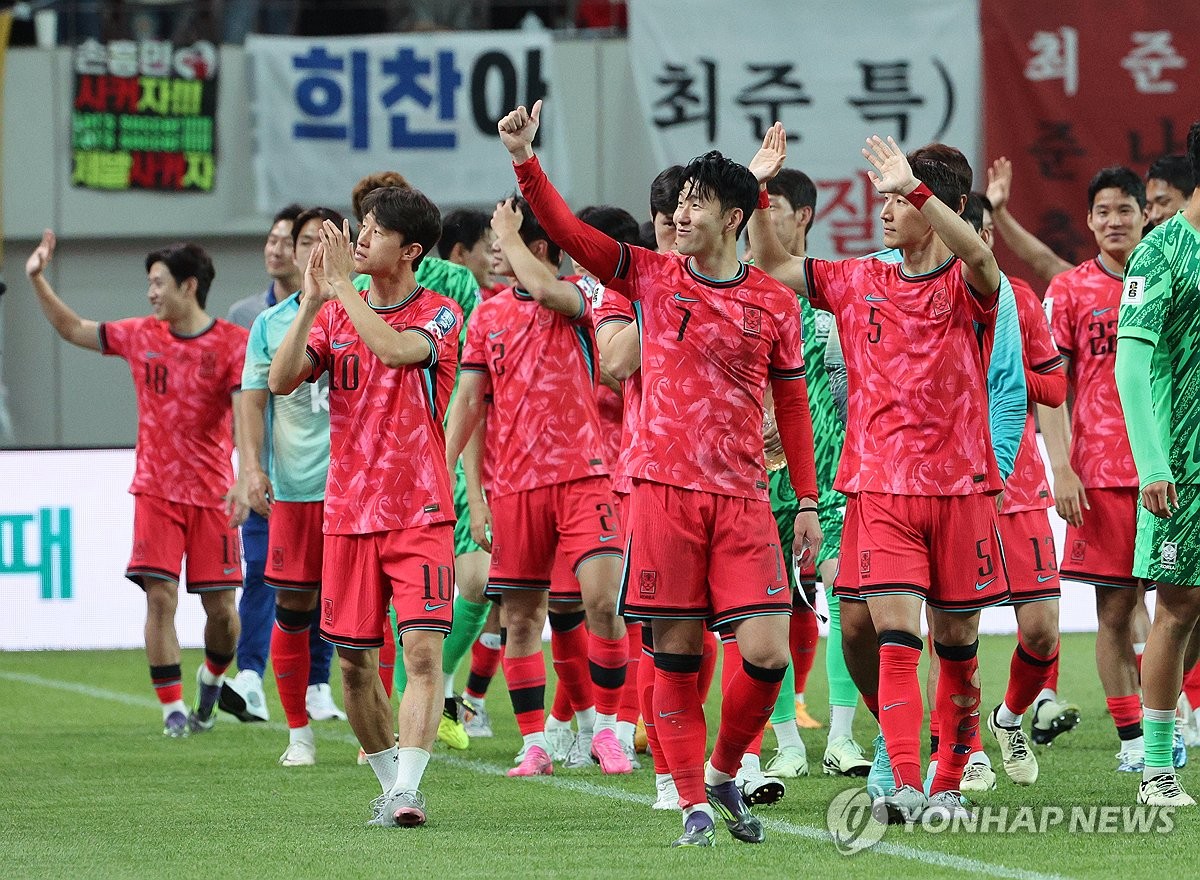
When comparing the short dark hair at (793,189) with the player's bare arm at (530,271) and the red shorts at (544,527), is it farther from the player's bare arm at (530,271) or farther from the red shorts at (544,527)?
the red shorts at (544,527)

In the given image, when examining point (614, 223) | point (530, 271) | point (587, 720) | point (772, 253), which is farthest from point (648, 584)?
point (614, 223)

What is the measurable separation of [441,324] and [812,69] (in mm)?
10923

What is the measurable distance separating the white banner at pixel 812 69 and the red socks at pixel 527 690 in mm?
9667

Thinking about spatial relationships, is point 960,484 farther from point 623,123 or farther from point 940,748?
point 623,123

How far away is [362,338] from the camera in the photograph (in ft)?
20.5

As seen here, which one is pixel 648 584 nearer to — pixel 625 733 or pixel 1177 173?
pixel 625 733

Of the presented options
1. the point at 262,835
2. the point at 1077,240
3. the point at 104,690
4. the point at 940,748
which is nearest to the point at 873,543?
the point at 940,748

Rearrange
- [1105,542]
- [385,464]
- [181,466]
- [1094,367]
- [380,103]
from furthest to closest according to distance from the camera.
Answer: [380,103]
[181,466]
[1094,367]
[1105,542]
[385,464]

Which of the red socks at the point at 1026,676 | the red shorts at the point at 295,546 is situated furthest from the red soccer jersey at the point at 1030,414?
the red shorts at the point at 295,546

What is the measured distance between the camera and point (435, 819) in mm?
6547

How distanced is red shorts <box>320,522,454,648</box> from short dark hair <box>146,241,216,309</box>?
335cm

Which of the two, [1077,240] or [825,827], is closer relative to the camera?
[825,827]

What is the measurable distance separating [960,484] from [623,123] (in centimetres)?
1163

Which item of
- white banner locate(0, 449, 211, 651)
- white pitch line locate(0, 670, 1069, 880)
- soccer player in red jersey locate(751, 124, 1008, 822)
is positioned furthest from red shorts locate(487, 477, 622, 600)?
white banner locate(0, 449, 211, 651)
